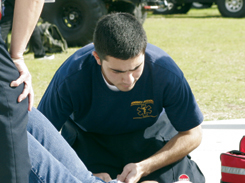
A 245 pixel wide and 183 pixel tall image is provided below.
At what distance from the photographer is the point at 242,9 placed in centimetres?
1229

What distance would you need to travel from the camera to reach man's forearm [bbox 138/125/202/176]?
6.52 feet

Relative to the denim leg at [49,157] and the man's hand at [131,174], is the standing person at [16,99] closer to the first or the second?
the denim leg at [49,157]

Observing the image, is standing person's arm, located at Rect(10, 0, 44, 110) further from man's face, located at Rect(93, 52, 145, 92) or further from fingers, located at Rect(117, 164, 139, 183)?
fingers, located at Rect(117, 164, 139, 183)

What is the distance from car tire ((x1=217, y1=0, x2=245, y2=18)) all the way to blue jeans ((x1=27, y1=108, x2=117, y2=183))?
11.6 metres

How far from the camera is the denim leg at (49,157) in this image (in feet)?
4.96

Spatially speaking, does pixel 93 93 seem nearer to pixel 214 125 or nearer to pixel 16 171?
pixel 16 171

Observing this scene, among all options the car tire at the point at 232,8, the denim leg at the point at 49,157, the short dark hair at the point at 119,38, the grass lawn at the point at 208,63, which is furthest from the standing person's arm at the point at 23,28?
the car tire at the point at 232,8

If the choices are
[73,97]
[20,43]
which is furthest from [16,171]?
[73,97]

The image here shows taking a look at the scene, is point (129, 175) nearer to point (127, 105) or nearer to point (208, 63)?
point (127, 105)

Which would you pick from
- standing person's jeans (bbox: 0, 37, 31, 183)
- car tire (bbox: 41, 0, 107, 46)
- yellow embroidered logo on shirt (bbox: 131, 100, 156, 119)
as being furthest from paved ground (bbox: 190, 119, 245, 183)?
car tire (bbox: 41, 0, 107, 46)

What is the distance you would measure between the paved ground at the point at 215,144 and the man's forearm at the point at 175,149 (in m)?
0.43

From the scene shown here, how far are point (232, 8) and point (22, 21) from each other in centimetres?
1200

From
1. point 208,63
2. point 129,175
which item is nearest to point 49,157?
point 129,175

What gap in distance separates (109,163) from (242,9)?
36.6 ft
